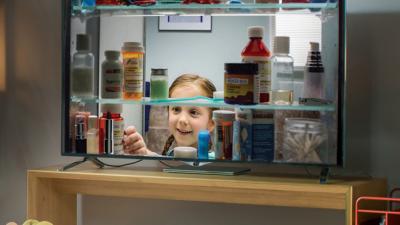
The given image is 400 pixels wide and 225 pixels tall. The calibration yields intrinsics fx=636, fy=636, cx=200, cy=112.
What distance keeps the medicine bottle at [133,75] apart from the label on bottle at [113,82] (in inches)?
0.7

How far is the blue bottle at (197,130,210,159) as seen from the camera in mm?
1800

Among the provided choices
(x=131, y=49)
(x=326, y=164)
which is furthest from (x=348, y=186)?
(x=131, y=49)

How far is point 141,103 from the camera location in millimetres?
1838

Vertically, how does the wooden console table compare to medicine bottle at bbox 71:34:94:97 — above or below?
below

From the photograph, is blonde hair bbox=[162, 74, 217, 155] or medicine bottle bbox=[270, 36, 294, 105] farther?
blonde hair bbox=[162, 74, 217, 155]

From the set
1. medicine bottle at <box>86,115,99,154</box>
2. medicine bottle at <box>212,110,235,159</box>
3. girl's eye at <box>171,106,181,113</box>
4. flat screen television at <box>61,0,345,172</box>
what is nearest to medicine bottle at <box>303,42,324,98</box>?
flat screen television at <box>61,0,345,172</box>

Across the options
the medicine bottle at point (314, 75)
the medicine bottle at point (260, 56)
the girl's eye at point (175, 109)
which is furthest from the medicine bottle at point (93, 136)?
the medicine bottle at point (314, 75)

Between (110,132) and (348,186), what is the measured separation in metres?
0.70

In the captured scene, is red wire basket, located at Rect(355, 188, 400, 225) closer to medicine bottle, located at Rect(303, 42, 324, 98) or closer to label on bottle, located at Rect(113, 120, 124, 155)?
medicine bottle, located at Rect(303, 42, 324, 98)

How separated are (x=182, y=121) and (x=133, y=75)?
195 mm

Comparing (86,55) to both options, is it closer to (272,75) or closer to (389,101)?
(272,75)

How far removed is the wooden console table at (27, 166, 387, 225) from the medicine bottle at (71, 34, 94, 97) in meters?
0.23

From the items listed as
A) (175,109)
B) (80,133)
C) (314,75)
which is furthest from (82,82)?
(314,75)

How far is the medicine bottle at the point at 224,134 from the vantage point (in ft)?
5.78
